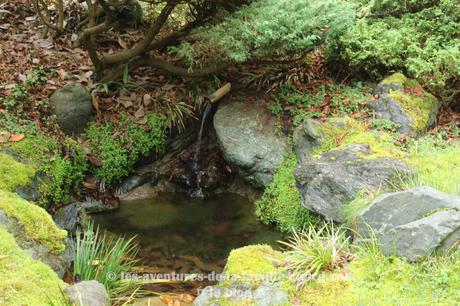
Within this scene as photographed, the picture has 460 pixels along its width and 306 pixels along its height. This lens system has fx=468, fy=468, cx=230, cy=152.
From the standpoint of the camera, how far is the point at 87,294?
3662 millimetres

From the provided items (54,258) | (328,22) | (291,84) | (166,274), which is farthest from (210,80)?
(54,258)

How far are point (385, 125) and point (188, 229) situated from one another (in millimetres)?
3185

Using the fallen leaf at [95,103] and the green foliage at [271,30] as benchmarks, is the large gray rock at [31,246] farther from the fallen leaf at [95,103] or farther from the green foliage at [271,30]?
the green foliage at [271,30]

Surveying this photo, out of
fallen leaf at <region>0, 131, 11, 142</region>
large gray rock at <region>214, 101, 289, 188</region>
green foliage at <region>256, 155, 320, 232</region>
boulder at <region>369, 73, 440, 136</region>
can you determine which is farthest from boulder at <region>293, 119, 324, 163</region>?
fallen leaf at <region>0, 131, 11, 142</region>

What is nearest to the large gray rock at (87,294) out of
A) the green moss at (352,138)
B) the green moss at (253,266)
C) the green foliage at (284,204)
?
the green moss at (253,266)

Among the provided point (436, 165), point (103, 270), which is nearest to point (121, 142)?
point (103, 270)

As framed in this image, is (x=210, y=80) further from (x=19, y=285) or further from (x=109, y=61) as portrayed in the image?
(x=19, y=285)

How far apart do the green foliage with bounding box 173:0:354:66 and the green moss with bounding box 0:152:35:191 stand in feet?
9.05

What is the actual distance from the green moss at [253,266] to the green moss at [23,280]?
4.56 ft

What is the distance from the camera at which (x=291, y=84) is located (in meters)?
7.84

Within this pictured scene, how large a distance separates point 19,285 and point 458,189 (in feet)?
13.8

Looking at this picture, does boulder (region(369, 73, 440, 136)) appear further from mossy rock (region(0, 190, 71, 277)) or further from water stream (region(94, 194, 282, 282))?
mossy rock (region(0, 190, 71, 277))

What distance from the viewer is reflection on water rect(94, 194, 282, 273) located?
5.91 meters

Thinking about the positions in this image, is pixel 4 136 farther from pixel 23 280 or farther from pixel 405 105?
pixel 405 105
